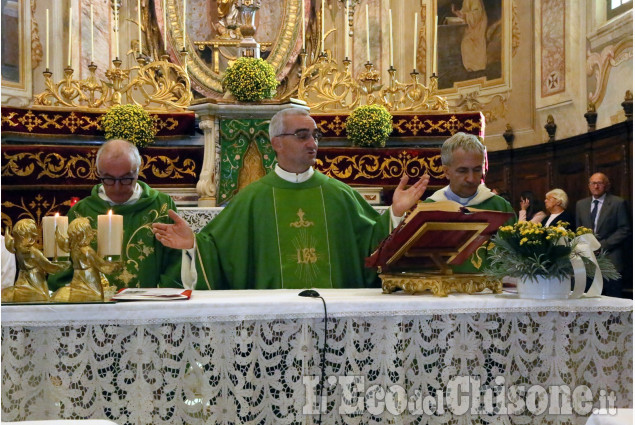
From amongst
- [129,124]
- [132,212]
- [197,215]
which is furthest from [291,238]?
[129,124]

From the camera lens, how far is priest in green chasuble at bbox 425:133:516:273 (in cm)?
433

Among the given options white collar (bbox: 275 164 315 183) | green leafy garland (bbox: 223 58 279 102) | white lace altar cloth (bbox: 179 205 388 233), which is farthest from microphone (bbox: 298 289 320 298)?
green leafy garland (bbox: 223 58 279 102)

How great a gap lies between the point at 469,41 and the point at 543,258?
377 inches

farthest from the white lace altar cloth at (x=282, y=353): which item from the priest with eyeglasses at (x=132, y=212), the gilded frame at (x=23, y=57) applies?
the gilded frame at (x=23, y=57)

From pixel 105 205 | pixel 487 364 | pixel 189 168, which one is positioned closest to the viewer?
pixel 487 364

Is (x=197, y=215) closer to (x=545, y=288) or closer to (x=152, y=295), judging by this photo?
(x=152, y=295)

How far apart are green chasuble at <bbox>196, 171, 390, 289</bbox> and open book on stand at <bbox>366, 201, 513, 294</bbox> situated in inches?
36.2

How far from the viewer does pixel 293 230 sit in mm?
4570

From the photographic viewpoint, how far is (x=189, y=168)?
5.93 meters

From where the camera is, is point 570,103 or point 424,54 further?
point 424,54

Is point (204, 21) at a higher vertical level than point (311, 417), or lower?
higher

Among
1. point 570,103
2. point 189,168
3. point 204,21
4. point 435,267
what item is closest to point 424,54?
point 570,103

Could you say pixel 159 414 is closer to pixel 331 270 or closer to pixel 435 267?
pixel 435 267

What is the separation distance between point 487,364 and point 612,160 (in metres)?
7.48
